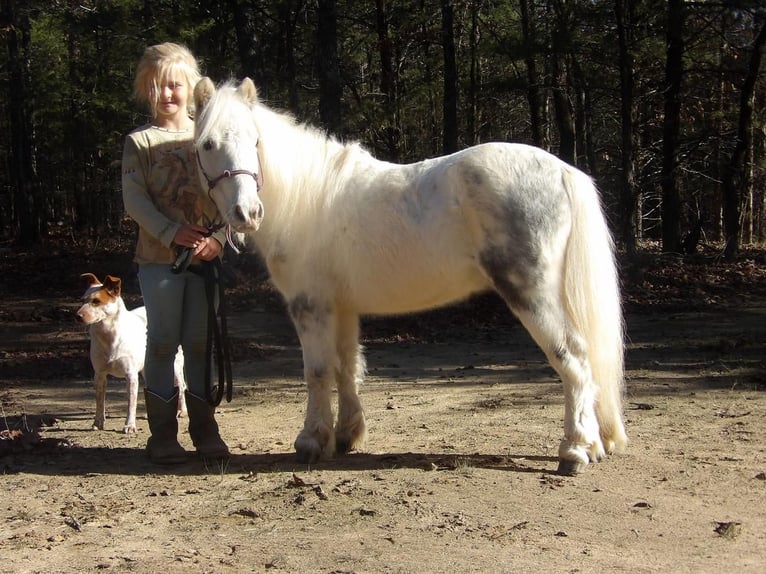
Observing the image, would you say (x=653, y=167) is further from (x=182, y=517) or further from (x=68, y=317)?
(x=182, y=517)

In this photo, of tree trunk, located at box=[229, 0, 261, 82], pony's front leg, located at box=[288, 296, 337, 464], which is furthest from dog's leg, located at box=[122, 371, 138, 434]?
tree trunk, located at box=[229, 0, 261, 82]

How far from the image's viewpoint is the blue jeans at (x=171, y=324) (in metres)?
4.49

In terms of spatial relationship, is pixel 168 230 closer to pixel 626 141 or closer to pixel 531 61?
pixel 626 141

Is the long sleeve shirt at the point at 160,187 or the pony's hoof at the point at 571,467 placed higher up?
the long sleeve shirt at the point at 160,187

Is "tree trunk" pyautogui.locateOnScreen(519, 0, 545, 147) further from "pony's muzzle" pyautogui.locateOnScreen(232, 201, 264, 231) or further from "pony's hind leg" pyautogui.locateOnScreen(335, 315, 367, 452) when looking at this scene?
"pony's muzzle" pyautogui.locateOnScreen(232, 201, 264, 231)

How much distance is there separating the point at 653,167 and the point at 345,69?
7801mm

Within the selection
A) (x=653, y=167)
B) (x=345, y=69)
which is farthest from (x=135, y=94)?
(x=345, y=69)

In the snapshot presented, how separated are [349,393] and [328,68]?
343 inches

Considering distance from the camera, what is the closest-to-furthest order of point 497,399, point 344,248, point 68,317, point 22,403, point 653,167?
point 344,248 < point 497,399 < point 22,403 < point 68,317 < point 653,167

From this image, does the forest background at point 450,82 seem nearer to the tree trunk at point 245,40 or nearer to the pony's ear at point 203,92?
the tree trunk at point 245,40

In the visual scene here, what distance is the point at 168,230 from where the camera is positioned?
4.28 meters

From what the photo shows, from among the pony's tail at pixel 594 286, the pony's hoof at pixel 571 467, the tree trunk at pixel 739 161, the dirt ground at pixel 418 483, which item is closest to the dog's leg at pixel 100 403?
the dirt ground at pixel 418 483

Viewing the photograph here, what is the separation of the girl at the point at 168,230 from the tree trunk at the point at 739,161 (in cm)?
1223

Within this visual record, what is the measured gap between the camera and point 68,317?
12.0 m
